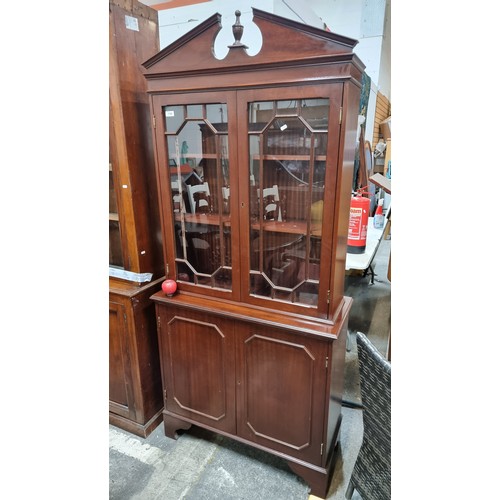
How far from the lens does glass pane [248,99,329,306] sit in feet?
4.20

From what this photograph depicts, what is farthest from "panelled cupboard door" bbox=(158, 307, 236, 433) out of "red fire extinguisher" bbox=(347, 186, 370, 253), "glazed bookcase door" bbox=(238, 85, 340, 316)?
"red fire extinguisher" bbox=(347, 186, 370, 253)

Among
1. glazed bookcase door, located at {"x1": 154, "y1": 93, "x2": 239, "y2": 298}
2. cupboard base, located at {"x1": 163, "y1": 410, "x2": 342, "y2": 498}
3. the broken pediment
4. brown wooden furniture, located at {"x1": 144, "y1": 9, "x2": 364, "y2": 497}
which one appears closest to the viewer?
the broken pediment

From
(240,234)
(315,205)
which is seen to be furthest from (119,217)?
(315,205)

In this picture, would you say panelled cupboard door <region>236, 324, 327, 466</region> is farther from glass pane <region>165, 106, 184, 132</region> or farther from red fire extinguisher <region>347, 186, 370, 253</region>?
red fire extinguisher <region>347, 186, 370, 253</region>

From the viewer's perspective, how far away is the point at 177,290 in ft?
5.66

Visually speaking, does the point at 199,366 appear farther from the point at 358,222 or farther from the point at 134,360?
the point at 358,222

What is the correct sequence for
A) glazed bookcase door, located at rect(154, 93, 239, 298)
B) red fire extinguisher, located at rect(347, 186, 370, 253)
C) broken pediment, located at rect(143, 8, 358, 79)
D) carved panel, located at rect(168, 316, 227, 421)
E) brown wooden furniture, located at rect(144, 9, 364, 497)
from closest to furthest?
1. broken pediment, located at rect(143, 8, 358, 79)
2. brown wooden furniture, located at rect(144, 9, 364, 497)
3. glazed bookcase door, located at rect(154, 93, 239, 298)
4. carved panel, located at rect(168, 316, 227, 421)
5. red fire extinguisher, located at rect(347, 186, 370, 253)

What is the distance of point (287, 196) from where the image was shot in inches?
56.5

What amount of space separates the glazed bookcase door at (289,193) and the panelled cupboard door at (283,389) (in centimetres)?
16

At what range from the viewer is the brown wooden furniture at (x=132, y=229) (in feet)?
5.08

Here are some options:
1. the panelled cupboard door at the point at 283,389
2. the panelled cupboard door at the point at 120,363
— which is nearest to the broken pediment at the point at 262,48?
the panelled cupboard door at the point at 283,389

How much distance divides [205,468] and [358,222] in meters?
1.85

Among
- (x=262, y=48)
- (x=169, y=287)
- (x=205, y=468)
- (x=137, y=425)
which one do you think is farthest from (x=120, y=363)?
(x=262, y=48)
